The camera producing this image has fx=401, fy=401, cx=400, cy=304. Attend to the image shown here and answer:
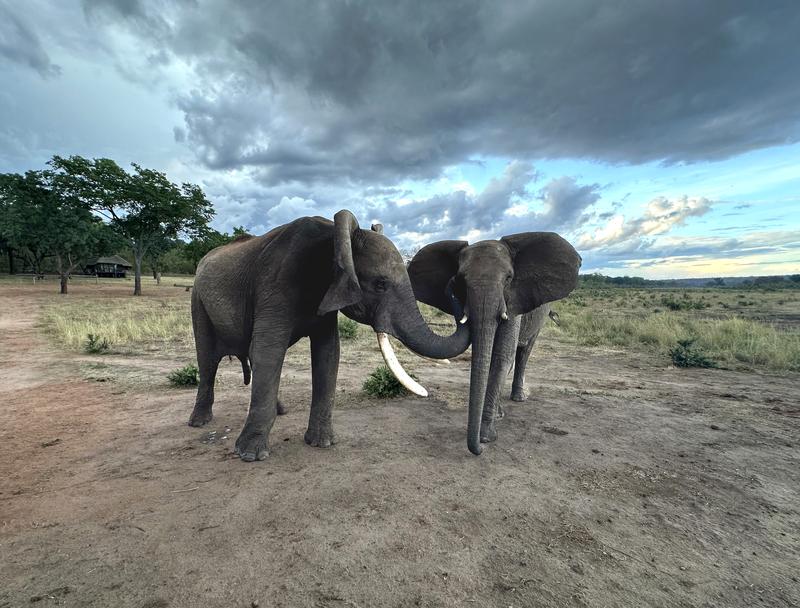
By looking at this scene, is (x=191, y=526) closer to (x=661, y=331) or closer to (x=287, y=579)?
(x=287, y=579)

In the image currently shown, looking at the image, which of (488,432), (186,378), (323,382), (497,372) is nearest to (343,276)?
(323,382)

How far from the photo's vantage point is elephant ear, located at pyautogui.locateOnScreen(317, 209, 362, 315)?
3.62m

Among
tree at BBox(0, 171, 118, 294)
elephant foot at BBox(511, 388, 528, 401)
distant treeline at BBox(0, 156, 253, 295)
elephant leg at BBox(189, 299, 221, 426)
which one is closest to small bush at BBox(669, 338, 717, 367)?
elephant foot at BBox(511, 388, 528, 401)

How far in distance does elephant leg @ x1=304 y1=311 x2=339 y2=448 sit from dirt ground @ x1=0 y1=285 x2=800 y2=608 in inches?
8.3

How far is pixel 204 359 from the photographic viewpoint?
5.36 m

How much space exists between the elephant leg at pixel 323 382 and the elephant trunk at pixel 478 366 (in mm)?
1591

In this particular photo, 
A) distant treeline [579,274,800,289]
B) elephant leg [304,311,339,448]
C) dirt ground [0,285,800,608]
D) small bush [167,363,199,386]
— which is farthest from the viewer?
distant treeline [579,274,800,289]

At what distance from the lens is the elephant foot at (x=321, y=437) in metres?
4.70

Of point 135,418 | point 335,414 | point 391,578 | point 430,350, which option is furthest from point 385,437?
point 135,418

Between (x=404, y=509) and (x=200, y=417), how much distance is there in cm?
347

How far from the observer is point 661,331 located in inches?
544

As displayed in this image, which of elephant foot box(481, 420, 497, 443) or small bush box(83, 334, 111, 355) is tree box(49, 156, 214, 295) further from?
elephant foot box(481, 420, 497, 443)

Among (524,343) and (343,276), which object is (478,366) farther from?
(524,343)

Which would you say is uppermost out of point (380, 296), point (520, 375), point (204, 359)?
point (380, 296)
